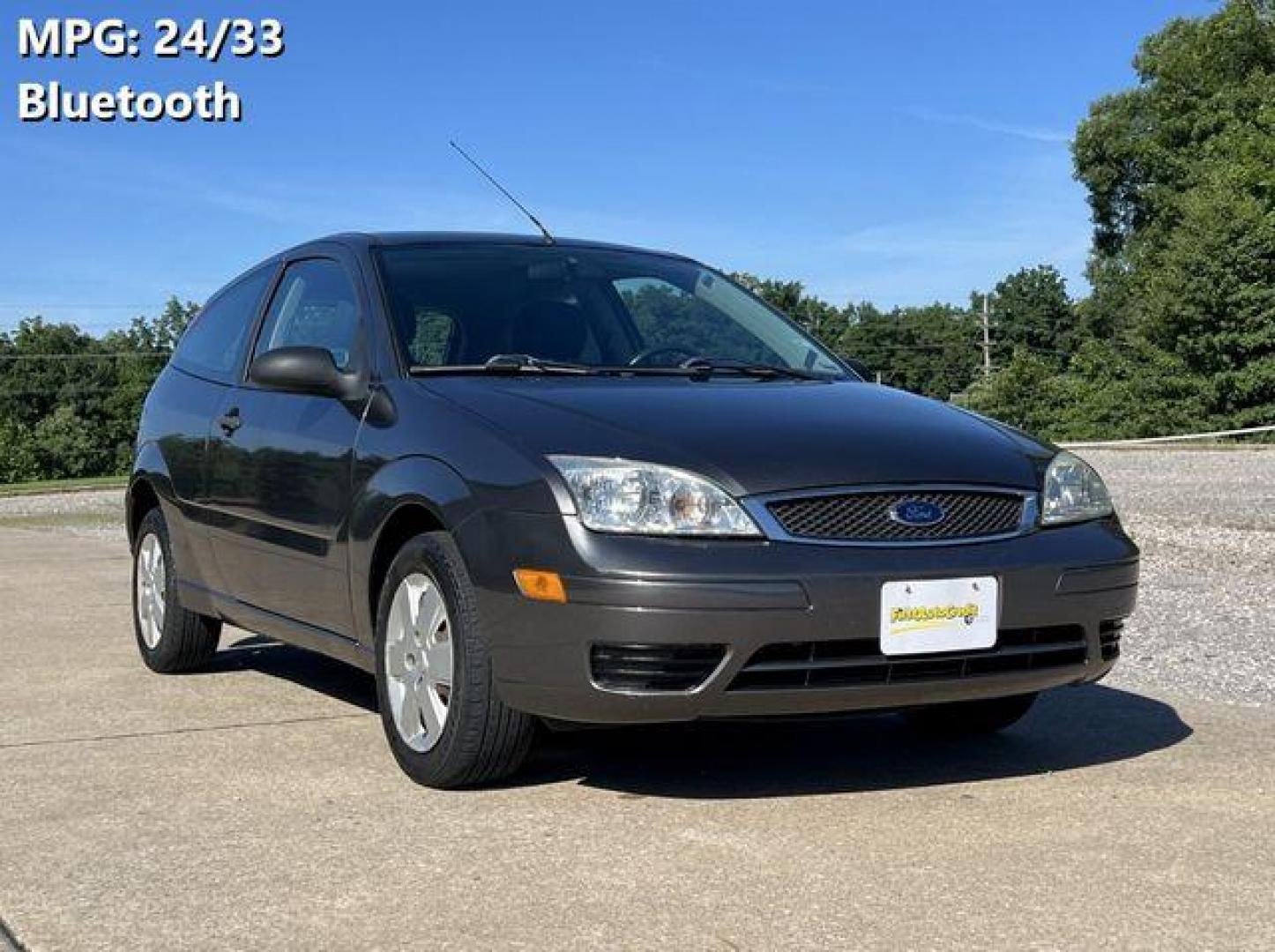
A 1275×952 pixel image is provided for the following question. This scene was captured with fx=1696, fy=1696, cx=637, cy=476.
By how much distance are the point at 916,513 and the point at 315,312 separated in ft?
8.24

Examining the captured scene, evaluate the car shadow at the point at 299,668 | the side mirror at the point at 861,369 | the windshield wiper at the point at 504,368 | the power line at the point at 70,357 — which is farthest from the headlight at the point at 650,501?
the power line at the point at 70,357

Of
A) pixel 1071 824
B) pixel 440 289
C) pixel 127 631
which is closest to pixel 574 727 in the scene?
pixel 1071 824

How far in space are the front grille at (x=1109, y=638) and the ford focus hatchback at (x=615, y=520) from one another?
13mm

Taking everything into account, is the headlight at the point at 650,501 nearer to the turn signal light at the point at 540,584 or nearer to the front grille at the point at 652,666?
the turn signal light at the point at 540,584

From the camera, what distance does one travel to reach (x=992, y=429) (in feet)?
16.2

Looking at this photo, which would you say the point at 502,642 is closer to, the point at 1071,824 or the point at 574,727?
the point at 574,727

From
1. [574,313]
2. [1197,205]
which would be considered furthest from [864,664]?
[1197,205]

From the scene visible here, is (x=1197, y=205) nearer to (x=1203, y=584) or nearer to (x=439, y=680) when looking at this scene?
(x=1203, y=584)

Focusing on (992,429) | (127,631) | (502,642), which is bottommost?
(127,631)

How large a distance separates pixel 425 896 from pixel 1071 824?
163 cm

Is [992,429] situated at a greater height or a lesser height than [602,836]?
greater

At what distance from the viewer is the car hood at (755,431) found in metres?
4.28

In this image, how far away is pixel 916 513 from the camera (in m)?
4.29

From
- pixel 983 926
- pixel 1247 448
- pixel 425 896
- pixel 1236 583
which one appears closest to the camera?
pixel 983 926
